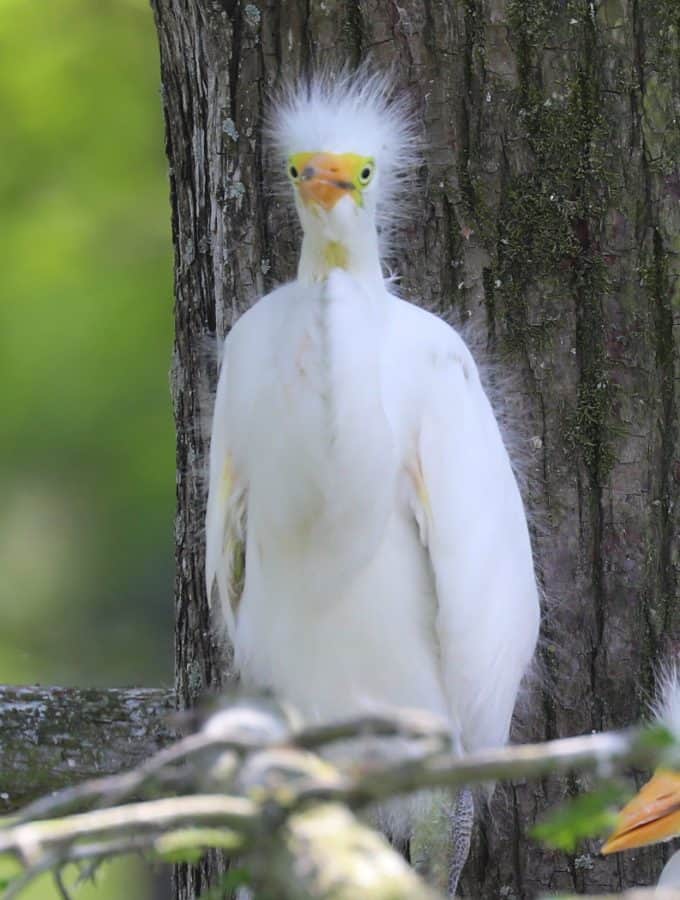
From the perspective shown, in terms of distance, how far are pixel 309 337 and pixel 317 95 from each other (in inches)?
15.3

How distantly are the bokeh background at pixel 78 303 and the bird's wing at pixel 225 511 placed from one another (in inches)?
87.3

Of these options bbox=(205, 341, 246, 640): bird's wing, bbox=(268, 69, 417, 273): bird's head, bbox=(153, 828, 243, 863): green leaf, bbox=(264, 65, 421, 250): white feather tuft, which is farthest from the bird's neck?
bbox=(153, 828, 243, 863): green leaf

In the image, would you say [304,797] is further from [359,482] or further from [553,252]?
[553,252]

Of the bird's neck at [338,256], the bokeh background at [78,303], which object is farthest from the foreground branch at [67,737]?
the bokeh background at [78,303]

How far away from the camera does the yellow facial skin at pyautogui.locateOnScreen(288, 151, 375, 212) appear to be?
1.69 m

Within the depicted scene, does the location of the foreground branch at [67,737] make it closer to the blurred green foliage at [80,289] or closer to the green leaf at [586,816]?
the green leaf at [586,816]

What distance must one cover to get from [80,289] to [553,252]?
240 cm

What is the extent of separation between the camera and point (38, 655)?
4.76m

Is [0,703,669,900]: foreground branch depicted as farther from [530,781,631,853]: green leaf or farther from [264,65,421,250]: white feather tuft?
[264,65,421,250]: white feather tuft

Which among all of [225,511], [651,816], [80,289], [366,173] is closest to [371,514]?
[225,511]

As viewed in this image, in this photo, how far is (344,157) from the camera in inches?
68.1

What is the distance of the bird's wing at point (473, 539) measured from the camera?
193 cm

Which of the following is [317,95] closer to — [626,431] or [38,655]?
[626,431]

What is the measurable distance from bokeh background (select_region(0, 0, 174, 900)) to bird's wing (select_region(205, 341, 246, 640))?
7.28ft
